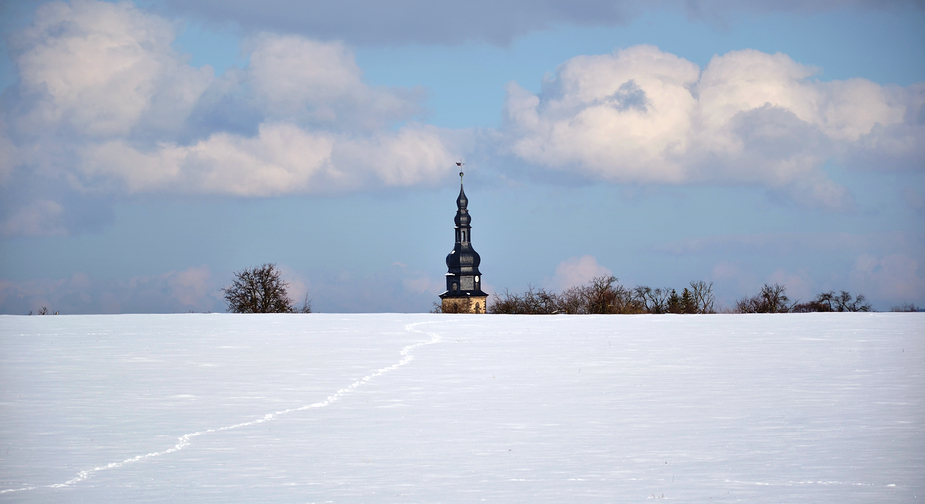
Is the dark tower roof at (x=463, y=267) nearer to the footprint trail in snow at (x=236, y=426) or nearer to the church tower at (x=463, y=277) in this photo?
the church tower at (x=463, y=277)

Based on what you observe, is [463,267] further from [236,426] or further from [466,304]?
[236,426]

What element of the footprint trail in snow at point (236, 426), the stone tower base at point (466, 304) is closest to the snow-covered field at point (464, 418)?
the footprint trail in snow at point (236, 426)

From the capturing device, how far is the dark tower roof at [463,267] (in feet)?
443

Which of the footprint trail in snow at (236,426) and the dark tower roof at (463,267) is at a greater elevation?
the dark tower roof at (463,267)

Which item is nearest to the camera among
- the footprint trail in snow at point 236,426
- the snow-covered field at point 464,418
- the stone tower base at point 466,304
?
the snow-covered field at point 464,418

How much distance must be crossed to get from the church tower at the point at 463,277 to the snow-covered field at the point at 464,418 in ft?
338

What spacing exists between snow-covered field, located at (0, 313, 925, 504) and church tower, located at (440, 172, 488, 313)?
103 meters

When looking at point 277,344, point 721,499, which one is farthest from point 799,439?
point 277,344

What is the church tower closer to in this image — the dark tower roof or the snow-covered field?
the dark tower roof

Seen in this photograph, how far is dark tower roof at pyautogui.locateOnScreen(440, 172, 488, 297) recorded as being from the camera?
135 meters

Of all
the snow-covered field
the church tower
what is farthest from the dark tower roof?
the snow-covered field

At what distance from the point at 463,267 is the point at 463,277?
4.93ft

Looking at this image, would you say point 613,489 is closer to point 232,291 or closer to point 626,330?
point 626,330

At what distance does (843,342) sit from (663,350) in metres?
6.28
